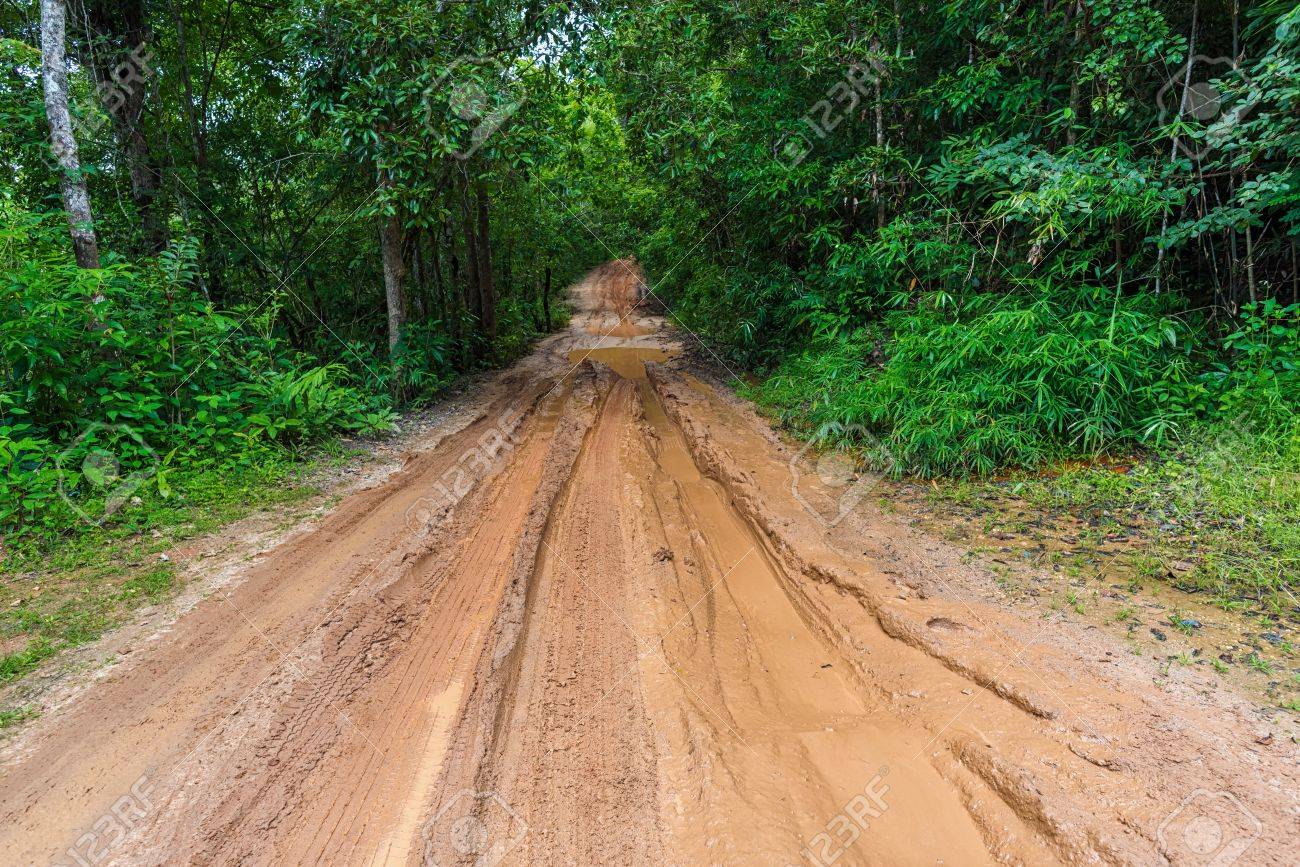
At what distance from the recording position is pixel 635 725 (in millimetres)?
2557

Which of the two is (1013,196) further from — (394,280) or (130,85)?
(130,85)

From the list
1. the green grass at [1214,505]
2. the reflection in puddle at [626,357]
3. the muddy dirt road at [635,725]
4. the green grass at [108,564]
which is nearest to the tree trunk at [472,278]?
the reflection in puddle at [626,357]

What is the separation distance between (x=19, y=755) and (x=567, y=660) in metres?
2.25

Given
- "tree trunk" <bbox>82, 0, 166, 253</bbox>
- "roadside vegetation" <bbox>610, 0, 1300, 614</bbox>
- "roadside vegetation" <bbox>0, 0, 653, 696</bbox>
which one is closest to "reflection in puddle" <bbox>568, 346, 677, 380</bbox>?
"roadside vegetation" <bbox>0, 0, 653, 696</bbox>

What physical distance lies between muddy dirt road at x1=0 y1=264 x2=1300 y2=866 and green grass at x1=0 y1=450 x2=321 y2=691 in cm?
50

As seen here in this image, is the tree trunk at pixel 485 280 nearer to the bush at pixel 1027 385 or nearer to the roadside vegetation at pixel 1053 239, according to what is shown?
the roadside vegetation at pixel 1053 239

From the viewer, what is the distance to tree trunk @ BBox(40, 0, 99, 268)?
4.88m

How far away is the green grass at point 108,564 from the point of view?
3100 mm

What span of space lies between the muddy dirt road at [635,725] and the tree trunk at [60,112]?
393 centimetres

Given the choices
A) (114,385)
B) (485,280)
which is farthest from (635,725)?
(485,280)

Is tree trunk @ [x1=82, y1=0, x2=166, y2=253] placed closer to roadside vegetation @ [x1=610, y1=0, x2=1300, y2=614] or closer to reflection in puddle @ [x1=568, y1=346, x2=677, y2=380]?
roadside vegetation @ [x1=610, y1=0, x2=1300, y2=614]

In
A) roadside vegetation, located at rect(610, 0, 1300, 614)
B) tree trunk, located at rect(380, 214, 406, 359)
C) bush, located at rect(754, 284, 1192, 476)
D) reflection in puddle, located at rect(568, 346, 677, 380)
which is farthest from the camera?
reflection in puddle, located at rect(568, 346, 677, 380)

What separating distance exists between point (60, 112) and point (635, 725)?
276 inches

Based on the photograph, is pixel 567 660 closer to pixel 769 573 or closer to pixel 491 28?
pixel 769 573
